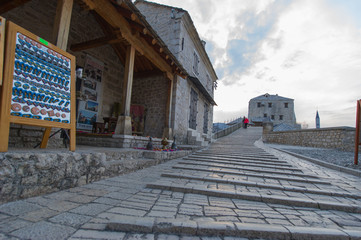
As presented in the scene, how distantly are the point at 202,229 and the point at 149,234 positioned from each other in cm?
48

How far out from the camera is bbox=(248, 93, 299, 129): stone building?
4134 centimetres

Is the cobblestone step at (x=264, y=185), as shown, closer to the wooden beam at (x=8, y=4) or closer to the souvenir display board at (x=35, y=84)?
the souvenir display board at (x=35, y=84)

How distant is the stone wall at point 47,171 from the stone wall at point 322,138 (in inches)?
452

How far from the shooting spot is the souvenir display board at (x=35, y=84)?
6.91ft

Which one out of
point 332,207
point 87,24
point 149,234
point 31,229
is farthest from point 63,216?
point 87,24

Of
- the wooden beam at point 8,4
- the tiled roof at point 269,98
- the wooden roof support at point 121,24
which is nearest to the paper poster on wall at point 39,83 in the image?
the wooden roof support at point 121,24

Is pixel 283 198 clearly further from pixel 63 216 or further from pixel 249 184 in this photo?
pixel 63 216

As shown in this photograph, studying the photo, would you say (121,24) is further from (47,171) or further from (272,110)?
(272,110)

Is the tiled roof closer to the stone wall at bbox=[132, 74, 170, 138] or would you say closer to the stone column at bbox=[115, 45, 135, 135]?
the stone wall at bbox=[132, 74, 170, 138]

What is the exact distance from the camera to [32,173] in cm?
215

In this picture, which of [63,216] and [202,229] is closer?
[202,229]

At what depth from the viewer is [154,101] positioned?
881cm

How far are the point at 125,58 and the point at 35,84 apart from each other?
21.5 feet

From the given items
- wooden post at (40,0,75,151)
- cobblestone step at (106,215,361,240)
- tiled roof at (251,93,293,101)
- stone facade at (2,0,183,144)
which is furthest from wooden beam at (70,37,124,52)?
tiled roof at (251,93,293,101)
